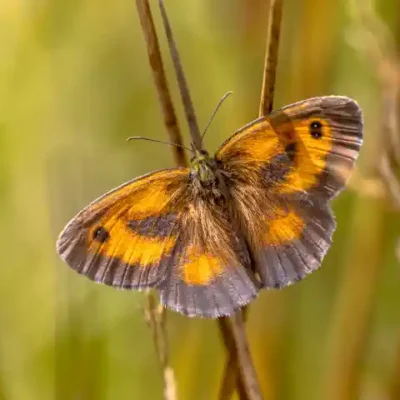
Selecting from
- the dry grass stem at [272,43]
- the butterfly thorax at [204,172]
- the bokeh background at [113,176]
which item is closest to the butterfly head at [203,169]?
the butterfly thorax at [204,172]

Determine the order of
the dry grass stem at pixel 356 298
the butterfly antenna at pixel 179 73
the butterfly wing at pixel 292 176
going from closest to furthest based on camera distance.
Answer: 1. the butterfly antenna at pixel 179 73
2. the butterfly wing at pixel 292 176
3. the dry grass stem at pixel 356 298

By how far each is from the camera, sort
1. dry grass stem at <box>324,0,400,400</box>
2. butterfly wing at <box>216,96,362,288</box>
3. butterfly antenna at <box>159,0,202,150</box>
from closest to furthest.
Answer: butterfly antenna at <box>159,0,202,150</box>
butterfly wing at <box>216,96,362,288</box>
dry grass stem at <box>324,0,400,400</box>

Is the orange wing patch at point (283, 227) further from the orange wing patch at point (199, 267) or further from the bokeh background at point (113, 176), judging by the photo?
the bokeh background at point (113, 176)

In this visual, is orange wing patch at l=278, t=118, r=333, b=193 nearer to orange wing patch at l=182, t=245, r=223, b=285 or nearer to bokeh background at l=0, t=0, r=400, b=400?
orange wing patch at l=182, t=245, r=223, b=285

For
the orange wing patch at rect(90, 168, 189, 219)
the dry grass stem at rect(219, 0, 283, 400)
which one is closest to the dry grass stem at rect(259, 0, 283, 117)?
the dry grass stem at rect(219, 0, 283, 400)

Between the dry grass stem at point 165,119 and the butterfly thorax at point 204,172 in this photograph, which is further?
the butterfly thorax at point 204,172

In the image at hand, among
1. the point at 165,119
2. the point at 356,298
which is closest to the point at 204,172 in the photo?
the point at 165,119

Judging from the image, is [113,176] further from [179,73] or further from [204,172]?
[179,73]
